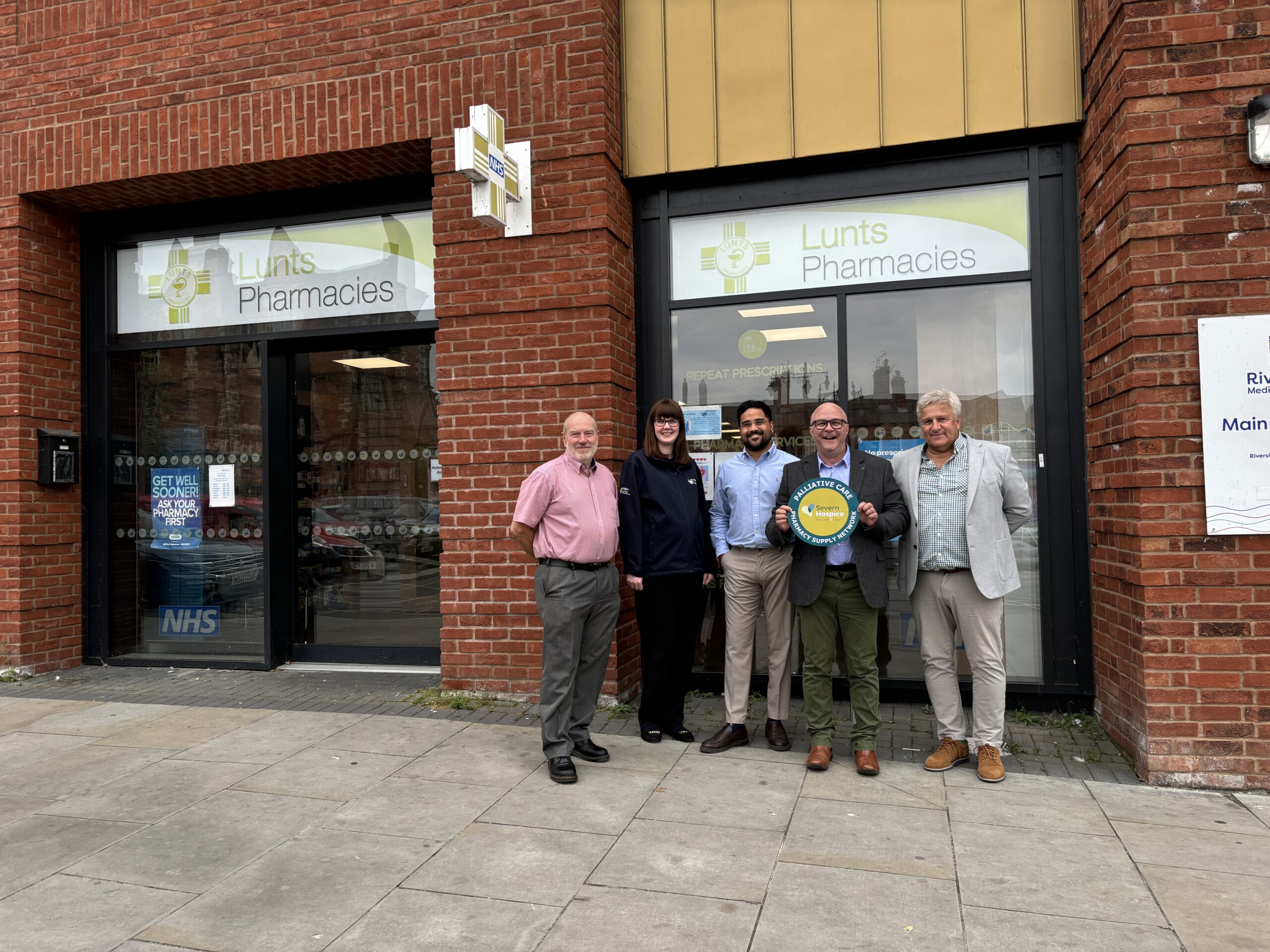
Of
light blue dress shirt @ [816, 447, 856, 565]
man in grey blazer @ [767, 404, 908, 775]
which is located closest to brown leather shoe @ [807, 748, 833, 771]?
man in grey blazer @ [767, 404, 908, 775]

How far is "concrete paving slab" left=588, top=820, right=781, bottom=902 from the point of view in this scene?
3326mm

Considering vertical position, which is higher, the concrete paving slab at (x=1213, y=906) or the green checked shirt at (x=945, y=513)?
the green checked shirt at (x=945, y=513)

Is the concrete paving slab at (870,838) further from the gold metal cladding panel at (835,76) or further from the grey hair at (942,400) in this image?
the gold metal cladding panel at (835,76)

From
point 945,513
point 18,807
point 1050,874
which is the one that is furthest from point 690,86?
point 18,807

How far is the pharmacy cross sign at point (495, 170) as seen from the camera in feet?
17.8

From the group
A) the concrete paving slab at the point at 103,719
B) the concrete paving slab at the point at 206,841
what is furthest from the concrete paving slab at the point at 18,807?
the concrete paving slab at the point at 103,719

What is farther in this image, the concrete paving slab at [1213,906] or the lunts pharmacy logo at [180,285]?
the lunts pharmacy logo at [180,285]

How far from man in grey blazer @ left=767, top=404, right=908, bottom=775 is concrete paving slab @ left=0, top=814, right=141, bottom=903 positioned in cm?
343

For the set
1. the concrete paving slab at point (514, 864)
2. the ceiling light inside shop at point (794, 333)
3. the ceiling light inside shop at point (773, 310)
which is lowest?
the concrete paving slab at point (514, 864)

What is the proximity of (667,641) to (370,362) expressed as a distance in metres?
3.84

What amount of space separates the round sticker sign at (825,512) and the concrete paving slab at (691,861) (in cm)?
152

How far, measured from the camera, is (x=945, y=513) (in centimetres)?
466

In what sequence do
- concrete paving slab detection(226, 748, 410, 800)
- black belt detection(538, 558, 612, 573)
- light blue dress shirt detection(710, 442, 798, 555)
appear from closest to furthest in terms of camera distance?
1. concrete paving slab detection(226, 748, 410, 800)
2. black belt detection(538, 558, 612, 573)
3. light blue dress shirt detection(710, 442, 798, 555)

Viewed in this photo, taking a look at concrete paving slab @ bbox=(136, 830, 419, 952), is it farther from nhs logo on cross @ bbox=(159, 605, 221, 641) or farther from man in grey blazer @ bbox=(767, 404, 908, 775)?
nhs logo on cross @ bbox=(159, 605, 221, 641)
